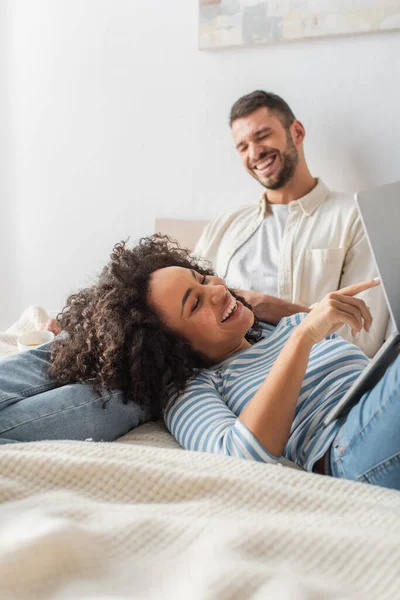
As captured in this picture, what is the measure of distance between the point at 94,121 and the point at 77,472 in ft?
7.19

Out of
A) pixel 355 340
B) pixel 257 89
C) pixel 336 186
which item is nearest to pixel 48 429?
pixel 355 340

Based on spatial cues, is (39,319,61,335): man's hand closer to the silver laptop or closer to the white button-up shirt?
the white button-up shirt

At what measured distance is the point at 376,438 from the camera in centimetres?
93

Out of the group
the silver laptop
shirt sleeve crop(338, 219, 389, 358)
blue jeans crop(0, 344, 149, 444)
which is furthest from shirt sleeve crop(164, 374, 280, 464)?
shirt sleeve crop(338, 219, 389, 358)

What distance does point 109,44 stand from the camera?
2.64 metres

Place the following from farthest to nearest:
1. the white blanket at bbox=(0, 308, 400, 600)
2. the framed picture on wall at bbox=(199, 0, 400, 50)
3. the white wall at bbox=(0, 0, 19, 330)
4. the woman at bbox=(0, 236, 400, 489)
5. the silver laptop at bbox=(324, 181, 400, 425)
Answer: the white wall at bbox=(0, 0, 19, 330) < the framed picture on wall at bbox=(199, 0, 400, 50) < the woman at bbox=(0, 236, 400, 489) < the silver laptop at bbox=(324, 181, 400, 425) < the white blanket at bbox=(0, 308, 400, 600)

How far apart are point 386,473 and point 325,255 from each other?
1.17 m

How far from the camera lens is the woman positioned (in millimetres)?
1008

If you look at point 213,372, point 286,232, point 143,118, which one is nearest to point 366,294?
point 286,232

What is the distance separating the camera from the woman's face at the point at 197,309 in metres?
1.27

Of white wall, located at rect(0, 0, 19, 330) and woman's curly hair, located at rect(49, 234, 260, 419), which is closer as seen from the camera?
woman's curly hair, located at rect(49, 234, 260, 419)

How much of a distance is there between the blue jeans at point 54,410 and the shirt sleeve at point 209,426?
11 cm

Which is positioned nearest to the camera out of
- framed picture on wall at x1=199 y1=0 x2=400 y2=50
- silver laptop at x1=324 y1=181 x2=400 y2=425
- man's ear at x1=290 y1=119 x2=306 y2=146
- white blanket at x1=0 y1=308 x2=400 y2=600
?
white blanket at x1=0 y1=308 x2=400 y2=600

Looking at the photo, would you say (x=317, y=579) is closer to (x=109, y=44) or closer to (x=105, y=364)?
(x=105, y=364)
